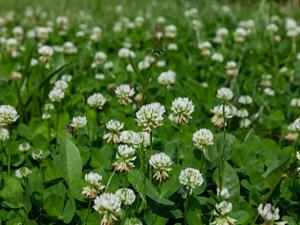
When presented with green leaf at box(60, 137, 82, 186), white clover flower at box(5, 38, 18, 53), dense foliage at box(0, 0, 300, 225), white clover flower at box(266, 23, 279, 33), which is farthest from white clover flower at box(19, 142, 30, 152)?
white clover flower at box(266, 23, 279, 33)

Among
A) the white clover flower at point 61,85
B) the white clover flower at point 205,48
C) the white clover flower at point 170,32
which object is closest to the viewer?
the white clover flower at point 61,85

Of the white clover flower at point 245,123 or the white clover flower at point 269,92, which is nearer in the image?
the white clover flower at point 245,123

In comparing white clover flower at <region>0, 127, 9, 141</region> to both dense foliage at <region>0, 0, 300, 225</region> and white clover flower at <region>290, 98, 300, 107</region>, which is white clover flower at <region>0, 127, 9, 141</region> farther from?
white clover flower at <region>290, 98, 300, 107</region>

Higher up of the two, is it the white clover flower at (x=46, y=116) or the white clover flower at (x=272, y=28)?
the white clover flower at (x=46, y=116)

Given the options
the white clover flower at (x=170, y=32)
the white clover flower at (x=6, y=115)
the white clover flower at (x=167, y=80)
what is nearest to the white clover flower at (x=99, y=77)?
the white clover flower at (x=167, y=80)

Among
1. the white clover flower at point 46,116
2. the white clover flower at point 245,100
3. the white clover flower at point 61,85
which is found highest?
the white clover flower at point 61,85

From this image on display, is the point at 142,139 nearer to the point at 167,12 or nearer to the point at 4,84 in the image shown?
the point at 4,84

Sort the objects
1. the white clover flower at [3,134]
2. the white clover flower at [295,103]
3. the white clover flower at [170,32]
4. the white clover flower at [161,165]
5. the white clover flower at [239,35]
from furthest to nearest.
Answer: the white clover flower at [170,32] → the white clover flower at [239,35] → the white clover flower at [295,103] → the white clover flower at [3,134] → the white clover flower at [161,165]

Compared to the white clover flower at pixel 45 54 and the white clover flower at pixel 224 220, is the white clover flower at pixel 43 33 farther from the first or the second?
the white clover flower at pixel 224 220
